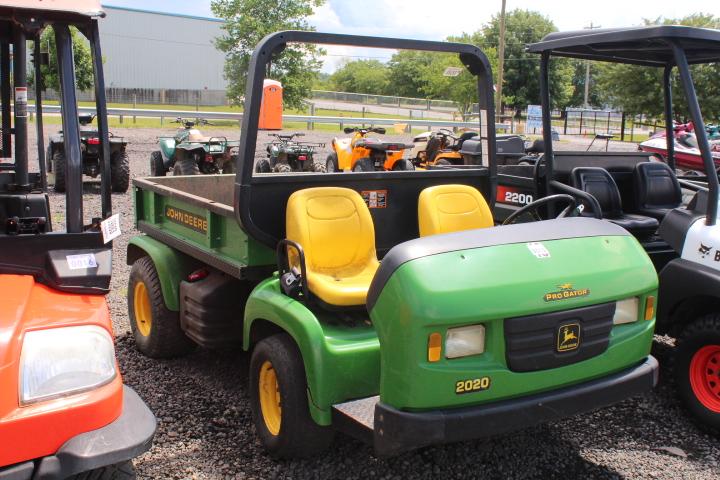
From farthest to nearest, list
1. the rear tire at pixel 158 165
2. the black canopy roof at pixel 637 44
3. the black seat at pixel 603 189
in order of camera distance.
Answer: the rear tire at pixel 158 165 < the black seat at pixel 603 189 < the black canopy roof at pixel 637 44

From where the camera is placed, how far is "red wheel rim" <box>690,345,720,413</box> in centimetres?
386

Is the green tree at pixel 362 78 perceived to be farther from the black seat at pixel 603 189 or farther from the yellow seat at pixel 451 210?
the yellow seat at pixel 451 210

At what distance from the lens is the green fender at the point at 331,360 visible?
2.97m

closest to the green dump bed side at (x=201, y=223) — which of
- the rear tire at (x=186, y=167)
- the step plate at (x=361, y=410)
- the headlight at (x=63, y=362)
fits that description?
the step plate at (x=361, y=410)

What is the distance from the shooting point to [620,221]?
199 inches

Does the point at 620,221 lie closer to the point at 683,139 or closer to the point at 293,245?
the point at 293,245

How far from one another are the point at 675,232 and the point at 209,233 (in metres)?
2.72

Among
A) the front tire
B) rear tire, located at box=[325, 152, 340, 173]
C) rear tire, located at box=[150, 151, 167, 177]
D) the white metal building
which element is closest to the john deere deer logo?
the front tire

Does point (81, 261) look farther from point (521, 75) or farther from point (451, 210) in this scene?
point (521, 75)

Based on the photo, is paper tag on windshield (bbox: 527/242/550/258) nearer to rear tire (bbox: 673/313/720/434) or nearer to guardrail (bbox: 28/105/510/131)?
rear tire (bbox: 673/313/720/434)

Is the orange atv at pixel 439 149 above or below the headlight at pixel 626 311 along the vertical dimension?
above

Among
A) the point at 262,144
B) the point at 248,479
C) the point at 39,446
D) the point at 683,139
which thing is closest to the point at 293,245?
the point at 248,479

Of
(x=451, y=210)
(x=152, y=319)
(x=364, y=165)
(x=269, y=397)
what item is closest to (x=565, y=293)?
(x=451, y=210)

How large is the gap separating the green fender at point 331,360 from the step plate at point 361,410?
A: 4cm
